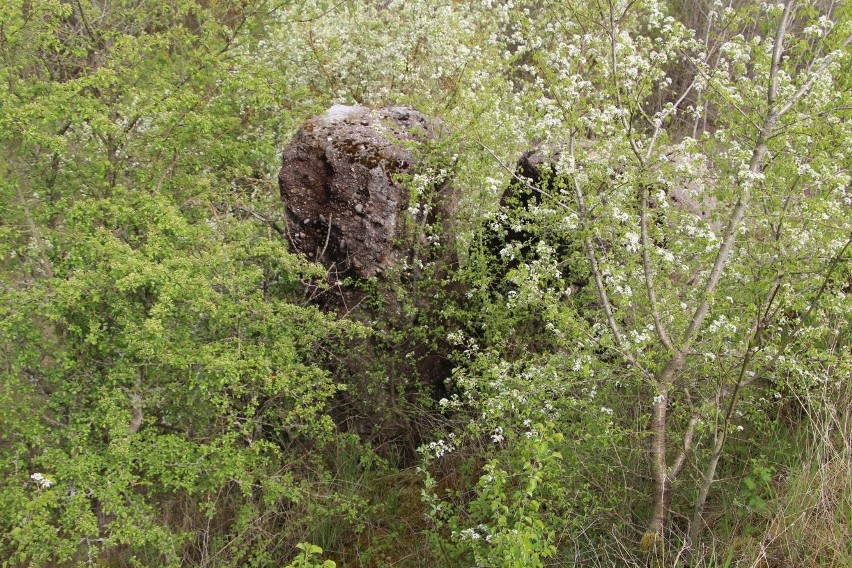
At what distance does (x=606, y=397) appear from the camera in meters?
4.69

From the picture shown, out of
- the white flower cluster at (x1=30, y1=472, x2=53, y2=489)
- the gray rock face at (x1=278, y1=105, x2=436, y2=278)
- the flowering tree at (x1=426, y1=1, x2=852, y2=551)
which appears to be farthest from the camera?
the gray rock face at (x1=278, y1=105, x2=436, y2=278)

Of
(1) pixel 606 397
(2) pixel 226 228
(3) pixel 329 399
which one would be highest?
(2) pixel 226 228

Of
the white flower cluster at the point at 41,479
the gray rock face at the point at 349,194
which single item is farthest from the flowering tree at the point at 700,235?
the white flower cluster at the point at 41,479

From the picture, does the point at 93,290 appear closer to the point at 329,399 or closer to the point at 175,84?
the point at 175,84

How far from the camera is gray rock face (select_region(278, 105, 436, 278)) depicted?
19.5 feet

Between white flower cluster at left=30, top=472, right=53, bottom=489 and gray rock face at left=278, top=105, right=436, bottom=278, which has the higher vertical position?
gray rock face at left=278, top=105, right=436, bottom=278

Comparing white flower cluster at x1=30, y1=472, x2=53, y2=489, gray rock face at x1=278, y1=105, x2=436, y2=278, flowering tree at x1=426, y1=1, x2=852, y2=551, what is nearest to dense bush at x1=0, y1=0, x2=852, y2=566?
flowering tree at x1=426, y1=1, x2=852, y2=551

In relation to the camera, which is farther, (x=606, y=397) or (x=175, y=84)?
(x=175, y=84)

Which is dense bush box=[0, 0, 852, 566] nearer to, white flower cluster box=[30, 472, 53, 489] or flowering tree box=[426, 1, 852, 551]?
flowering tree box=[426, 1, 852, 551]

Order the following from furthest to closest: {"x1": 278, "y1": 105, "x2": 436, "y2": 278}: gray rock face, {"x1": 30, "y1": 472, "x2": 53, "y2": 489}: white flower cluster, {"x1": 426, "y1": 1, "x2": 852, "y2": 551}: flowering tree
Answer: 1. {"x1": 278, "y1": 105, "x2": 436, "y2": 278}: gray rock face
2. {"x1": 30, "y1": 472, "x2": 53, "y2": 489}: white flower cluster
3. {"x1": 426, "y1": 1, "x2": 852, "y2": 551}: flowering tree

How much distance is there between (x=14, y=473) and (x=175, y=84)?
307 cm

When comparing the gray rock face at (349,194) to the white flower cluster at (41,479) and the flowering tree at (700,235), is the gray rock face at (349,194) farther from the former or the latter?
the white flower cluster at (41,479)

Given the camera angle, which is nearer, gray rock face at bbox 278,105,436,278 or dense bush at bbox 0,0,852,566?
dense bush at bbox 0,0,852,566

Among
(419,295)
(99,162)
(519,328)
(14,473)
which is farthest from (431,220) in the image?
(14,473)
